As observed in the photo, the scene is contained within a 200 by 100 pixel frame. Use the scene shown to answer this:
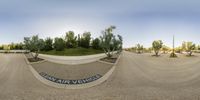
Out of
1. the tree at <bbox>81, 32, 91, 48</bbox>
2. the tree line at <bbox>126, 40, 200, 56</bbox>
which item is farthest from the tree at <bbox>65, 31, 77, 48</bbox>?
the tree line at <bbox>126, 40, 200, 56</bbox>

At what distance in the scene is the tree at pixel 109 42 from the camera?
13.2 metres

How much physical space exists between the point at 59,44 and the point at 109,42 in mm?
6405

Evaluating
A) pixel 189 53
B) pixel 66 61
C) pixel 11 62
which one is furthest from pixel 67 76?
pixel 189 53

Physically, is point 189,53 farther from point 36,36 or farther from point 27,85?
point 27,85

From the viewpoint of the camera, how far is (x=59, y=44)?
866 centimetres

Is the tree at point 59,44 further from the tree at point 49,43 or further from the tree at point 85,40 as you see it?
the tree at point 85,40

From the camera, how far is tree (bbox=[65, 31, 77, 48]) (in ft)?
29.5

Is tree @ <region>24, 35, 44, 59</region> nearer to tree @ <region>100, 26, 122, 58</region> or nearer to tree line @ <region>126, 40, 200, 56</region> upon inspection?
tree @ <region>100, 26, 122, 58</region>

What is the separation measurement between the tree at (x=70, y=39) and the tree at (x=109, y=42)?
12.5ft

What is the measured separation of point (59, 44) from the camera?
8.66 meters

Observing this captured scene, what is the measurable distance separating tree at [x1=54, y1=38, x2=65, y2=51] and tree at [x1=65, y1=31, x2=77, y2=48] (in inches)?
7.9

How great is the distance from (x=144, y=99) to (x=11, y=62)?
11.6m

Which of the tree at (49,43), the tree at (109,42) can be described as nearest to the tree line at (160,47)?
the tree at (109,42)

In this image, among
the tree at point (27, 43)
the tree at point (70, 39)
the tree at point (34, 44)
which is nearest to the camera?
the tree at point (70, 39)
